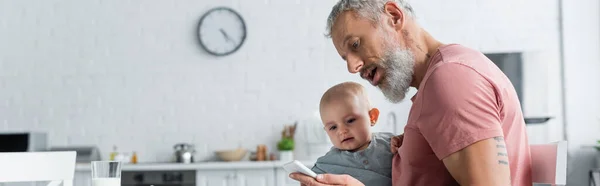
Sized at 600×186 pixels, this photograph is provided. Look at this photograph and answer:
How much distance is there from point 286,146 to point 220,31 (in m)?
1.08

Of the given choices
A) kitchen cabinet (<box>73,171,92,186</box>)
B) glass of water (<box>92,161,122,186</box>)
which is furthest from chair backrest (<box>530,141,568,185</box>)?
kitchen cabinet (<box>73,171,92,186</box>)

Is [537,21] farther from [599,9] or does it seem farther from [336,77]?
[336,77]

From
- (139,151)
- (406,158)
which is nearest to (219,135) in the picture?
(139,151)

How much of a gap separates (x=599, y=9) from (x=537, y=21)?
1.45 feet

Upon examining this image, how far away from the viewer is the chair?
2.69 m

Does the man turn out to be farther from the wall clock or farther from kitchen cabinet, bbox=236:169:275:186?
the wall clock

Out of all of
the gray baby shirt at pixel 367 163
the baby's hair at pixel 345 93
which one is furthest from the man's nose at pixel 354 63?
the baby's hair at pixel 345 93

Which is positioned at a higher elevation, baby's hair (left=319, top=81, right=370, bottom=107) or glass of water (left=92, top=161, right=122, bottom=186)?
baby's hair (left=319, top=81, right=370, bottom=107)

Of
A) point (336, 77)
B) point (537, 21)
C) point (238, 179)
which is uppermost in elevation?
point (537, 21)

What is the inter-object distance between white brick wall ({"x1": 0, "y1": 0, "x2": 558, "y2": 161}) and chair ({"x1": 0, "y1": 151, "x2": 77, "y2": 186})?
125 inches

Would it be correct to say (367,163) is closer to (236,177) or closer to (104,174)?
(104,174)

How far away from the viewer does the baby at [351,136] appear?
7.36ft

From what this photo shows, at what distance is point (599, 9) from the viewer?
5.59 meters

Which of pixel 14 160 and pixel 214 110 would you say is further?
pixel 214 110
